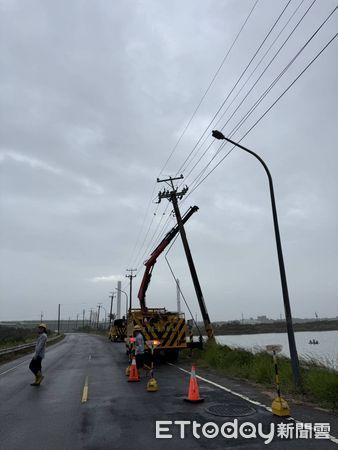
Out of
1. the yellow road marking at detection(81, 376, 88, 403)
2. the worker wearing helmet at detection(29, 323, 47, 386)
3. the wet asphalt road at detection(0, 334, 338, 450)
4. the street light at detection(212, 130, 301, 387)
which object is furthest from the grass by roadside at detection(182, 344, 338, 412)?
the worker wearing helmet at detection(29, 323, 47, 386)

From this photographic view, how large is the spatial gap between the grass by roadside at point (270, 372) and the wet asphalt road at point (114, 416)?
66.8 inches

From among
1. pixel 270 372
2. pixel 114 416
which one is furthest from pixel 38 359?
pixel 270 372

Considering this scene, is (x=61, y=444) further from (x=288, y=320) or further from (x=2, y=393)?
(x=288, y=320)

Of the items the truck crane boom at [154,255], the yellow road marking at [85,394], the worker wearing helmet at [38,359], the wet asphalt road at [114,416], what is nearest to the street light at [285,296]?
the wet asphalt road at [114,416]

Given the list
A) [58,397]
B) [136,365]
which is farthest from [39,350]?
[136,365]

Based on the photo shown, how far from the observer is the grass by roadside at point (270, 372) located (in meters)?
9.26

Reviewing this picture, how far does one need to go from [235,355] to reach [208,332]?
5428 millimetres

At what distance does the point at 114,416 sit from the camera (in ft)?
26.3

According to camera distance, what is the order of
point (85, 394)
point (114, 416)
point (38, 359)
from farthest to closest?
point (38, 359) → point (85, 394) → point (114, 416)

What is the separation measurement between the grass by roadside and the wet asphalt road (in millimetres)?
1697

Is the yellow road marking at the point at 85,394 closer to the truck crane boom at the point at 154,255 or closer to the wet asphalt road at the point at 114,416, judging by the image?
the wet asphalt road at the point at 114,416

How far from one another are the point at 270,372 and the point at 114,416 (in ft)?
20.7

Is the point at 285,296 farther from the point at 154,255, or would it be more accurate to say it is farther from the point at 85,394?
the point at 154,255

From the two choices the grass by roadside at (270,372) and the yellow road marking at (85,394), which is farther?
the yellow road marking at (85,394)
